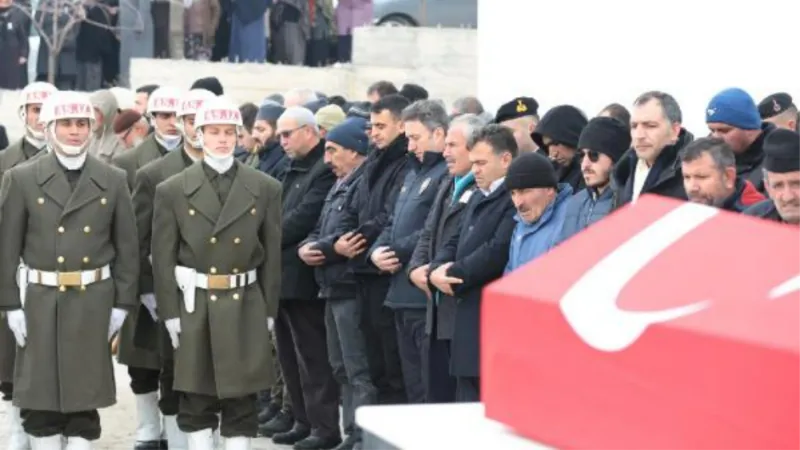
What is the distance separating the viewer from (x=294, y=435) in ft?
35.6

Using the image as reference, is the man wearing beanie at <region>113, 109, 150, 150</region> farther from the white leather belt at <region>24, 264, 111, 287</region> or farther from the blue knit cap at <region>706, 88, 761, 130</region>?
the blue knit cap at <region>706, 88, 761, 130</region>

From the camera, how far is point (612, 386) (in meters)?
2.92

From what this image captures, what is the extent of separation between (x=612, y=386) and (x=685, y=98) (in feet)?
29.4

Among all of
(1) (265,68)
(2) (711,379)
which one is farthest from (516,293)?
(1) (265,68)

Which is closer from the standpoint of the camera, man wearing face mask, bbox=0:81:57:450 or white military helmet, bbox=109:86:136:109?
man wearing face mask, bbox=0:81:57:450

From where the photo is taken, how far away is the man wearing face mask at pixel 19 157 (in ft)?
33.0

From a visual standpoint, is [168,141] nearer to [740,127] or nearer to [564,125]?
[564,125]

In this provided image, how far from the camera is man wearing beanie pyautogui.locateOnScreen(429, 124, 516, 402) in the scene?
835 centimetres

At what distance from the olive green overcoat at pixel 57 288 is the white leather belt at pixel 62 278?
22 mm

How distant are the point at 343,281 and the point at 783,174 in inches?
156

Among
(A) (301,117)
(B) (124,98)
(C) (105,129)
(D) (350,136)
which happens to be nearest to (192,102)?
(A) (301,117)

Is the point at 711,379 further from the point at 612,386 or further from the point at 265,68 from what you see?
the point at 265,68

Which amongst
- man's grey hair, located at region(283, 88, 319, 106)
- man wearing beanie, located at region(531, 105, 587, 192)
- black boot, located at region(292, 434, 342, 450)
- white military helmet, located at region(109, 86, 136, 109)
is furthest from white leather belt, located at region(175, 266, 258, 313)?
white military helmet, located at region(109, 86, 136, 109)

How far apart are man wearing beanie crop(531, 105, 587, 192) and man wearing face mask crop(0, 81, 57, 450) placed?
2.84m
